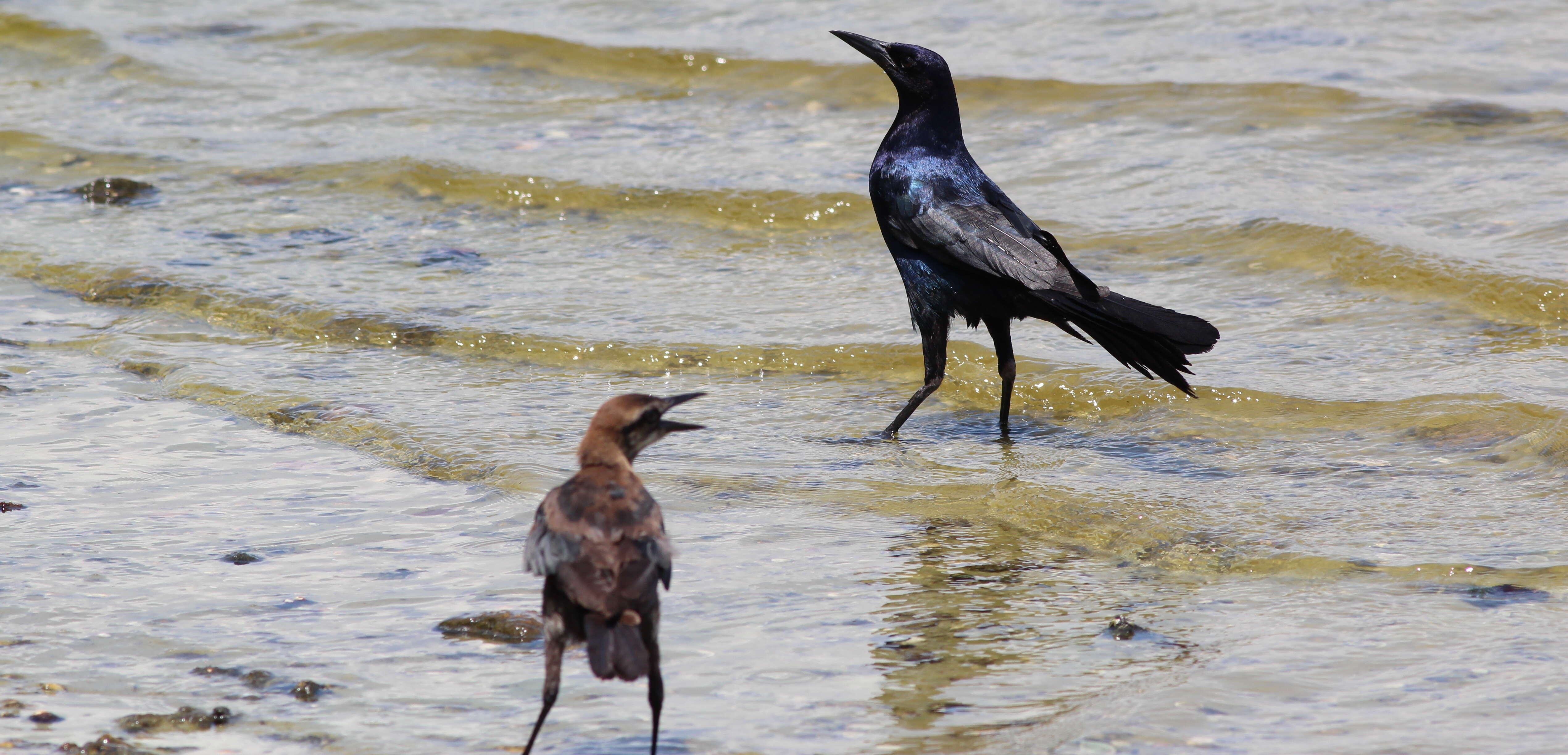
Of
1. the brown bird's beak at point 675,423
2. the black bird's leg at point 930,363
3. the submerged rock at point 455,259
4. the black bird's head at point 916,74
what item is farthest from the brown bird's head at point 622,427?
the submerged rock at point 455,259

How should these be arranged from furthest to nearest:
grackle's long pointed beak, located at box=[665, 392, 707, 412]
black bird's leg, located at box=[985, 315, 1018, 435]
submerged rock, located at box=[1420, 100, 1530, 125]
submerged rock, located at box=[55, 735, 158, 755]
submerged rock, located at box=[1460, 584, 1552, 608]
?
submerged rock, located at box=[1420, 100, 1530, 125], black bird's leg, located at box=[985, 315, 1018, 435], submerged rock, located at box=[1460, 584, 1552, 608], grackle's long pointed beak, located at box=[665, 392, 707, 412], submerged rock, located at box=[55, 735, 158, 755]

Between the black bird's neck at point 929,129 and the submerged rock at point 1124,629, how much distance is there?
8.21 feet

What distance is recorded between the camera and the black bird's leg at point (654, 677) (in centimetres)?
326

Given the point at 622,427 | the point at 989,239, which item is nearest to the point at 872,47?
the point at 989,239

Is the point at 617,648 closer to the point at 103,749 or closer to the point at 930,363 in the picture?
the point at 103,749

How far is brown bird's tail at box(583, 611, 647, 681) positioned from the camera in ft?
10.4

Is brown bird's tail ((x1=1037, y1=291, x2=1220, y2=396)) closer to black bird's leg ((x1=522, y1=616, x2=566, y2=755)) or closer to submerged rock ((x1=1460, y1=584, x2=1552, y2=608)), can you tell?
submerged rock ((x1=1460, y1=584, x2=1552, y2=608))

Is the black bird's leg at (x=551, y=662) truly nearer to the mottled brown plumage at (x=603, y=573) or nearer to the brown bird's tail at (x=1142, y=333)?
the mottled brown plumage at (x=603, y=573)

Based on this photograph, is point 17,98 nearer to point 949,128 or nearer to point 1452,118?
point 949,128

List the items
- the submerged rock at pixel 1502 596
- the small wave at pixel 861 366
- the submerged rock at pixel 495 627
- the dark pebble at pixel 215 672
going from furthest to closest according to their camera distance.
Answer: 1. the small wave at pixel 861 366
2. the submerged rock at pixel 1502 596
3. the submerged rock at pixel 495 627
4. the dark pebble at pixel 215 672

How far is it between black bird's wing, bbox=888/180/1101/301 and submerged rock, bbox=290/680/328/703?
2828mm

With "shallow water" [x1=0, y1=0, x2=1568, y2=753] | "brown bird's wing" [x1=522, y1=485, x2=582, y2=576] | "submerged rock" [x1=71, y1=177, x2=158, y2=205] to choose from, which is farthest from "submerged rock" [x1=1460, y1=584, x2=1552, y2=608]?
"submerged rock" [x1=71, y1=177, x2=158, y2=205]

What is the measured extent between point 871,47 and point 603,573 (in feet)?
12.0

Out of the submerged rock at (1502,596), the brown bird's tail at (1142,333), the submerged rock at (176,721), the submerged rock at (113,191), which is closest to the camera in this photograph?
the submerged rock at (176,721)
